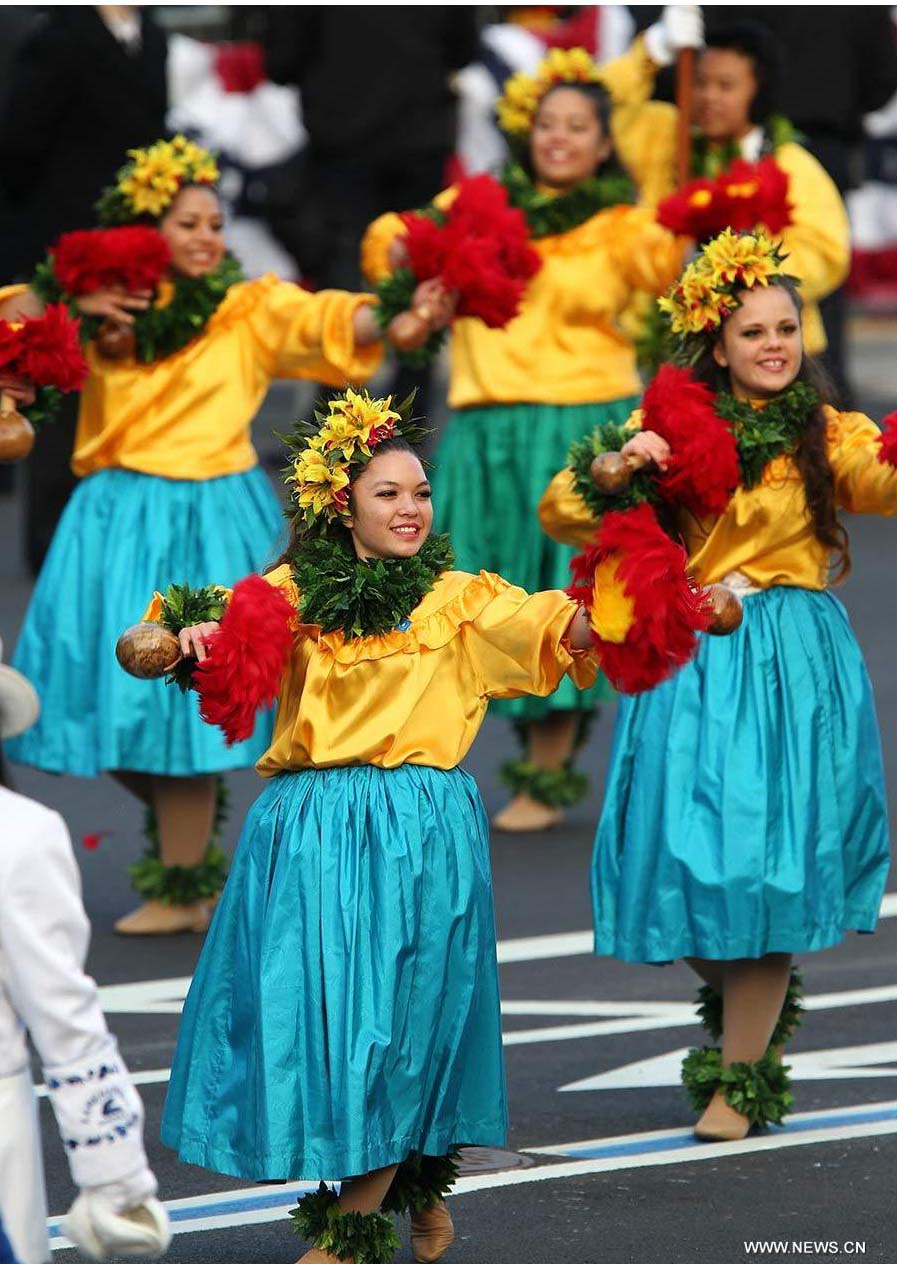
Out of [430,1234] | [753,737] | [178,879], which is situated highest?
[753,737]

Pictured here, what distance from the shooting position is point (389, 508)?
5.03 meters

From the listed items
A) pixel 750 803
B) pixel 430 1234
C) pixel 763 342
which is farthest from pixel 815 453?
pixel 430 1234

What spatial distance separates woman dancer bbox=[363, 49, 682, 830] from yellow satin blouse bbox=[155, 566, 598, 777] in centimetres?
354

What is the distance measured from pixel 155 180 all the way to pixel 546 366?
5.51 feet

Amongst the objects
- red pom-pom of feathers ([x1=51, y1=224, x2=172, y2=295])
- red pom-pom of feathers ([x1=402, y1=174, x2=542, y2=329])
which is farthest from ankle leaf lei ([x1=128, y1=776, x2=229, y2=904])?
red pom-pom of feathers ([x1=402, y1=174, x2=542, y2=329])

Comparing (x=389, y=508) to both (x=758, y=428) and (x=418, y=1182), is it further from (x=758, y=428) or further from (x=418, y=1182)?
(x=418, y=1182)

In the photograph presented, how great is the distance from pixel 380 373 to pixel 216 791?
31.3 feet

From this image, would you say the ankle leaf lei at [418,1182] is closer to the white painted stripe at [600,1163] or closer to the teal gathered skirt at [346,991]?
the teal gathered skirt at [346,991]

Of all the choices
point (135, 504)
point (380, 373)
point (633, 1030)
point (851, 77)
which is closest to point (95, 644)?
point (135, 504)

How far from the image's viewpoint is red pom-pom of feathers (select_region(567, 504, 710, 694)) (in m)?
4.69

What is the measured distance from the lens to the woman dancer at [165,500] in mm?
7359

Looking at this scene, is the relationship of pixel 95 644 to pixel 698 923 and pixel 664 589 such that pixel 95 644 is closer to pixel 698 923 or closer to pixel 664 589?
pixel 698 923

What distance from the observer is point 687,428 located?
220 inches

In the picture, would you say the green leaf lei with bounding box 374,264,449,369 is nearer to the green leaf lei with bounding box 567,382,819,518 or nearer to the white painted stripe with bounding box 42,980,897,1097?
the green leaf lei with bounding box 567,382,819,518
